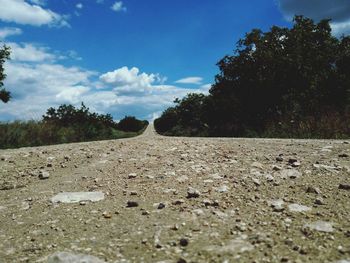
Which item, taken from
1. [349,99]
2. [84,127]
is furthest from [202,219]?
[349,99]

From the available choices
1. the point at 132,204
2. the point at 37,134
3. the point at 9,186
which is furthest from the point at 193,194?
the point at 37,134

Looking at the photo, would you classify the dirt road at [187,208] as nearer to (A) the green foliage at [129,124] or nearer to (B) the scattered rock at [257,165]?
(B) the scattered rock at [257,165]

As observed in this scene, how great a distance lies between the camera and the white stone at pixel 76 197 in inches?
148

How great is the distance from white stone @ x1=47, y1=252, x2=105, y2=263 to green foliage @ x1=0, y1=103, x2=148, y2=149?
39.5 feet

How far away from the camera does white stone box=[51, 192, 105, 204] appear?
3.76 m

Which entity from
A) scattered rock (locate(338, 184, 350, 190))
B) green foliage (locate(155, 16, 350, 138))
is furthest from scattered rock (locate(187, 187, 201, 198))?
green foliage (locate(155, 16, 350, 138))

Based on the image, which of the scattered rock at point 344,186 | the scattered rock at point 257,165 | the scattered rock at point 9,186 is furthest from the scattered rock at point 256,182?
the scattered rock at point 9,186

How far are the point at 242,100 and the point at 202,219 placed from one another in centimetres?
1938

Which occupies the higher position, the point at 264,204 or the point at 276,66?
the point at 276,66

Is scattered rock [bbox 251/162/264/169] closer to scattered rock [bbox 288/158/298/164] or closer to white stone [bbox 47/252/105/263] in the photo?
scattered rock [bbox 288/158/298/164]

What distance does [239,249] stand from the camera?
7.79ft

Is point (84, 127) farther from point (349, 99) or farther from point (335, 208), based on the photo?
point (335, 208)

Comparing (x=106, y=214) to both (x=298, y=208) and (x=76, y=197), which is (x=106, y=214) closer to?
(x=76, y=197)

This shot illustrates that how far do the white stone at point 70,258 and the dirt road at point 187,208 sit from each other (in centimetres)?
5
